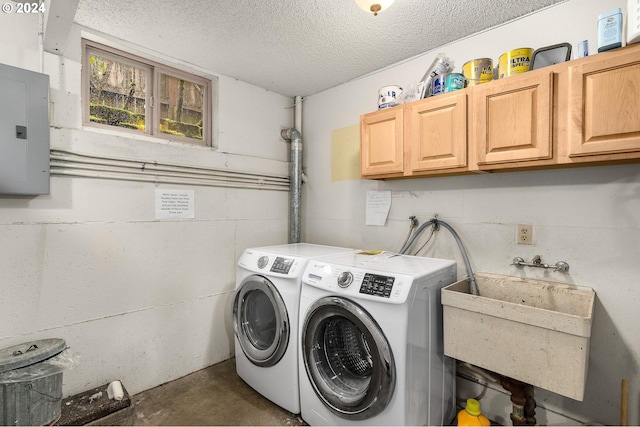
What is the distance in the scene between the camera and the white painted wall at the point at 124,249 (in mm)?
1768

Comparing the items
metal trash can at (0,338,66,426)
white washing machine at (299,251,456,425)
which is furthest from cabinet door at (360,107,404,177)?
metal trash can at (0,338,66,426)

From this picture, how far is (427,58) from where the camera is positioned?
7.33 feet

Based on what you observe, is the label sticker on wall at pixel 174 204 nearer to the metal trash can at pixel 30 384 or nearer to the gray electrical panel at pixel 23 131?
the gray electrical panel at pixel 23 131

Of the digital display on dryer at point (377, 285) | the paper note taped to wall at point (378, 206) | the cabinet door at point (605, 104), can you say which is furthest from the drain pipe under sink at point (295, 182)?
the cabinet door at point (605, 104)

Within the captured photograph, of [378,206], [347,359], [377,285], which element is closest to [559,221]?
[377,285]

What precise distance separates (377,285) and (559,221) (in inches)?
42.1

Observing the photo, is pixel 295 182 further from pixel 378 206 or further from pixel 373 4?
pixel 373 4

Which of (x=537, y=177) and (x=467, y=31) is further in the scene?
(x=467, y=31)

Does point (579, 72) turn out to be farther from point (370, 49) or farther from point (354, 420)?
point (354, 420)

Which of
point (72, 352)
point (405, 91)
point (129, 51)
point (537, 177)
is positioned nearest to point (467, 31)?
point (405, 91)

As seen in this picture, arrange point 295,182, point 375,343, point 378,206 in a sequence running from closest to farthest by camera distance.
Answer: point 375,343 → point 378,206 → point 295,182

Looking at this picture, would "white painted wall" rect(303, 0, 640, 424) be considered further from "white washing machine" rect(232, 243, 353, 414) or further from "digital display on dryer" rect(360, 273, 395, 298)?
"white washing machine" rect(232, 243, 353, 414)

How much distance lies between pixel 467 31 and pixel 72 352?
125 inches

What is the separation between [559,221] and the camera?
1693 millimetres
